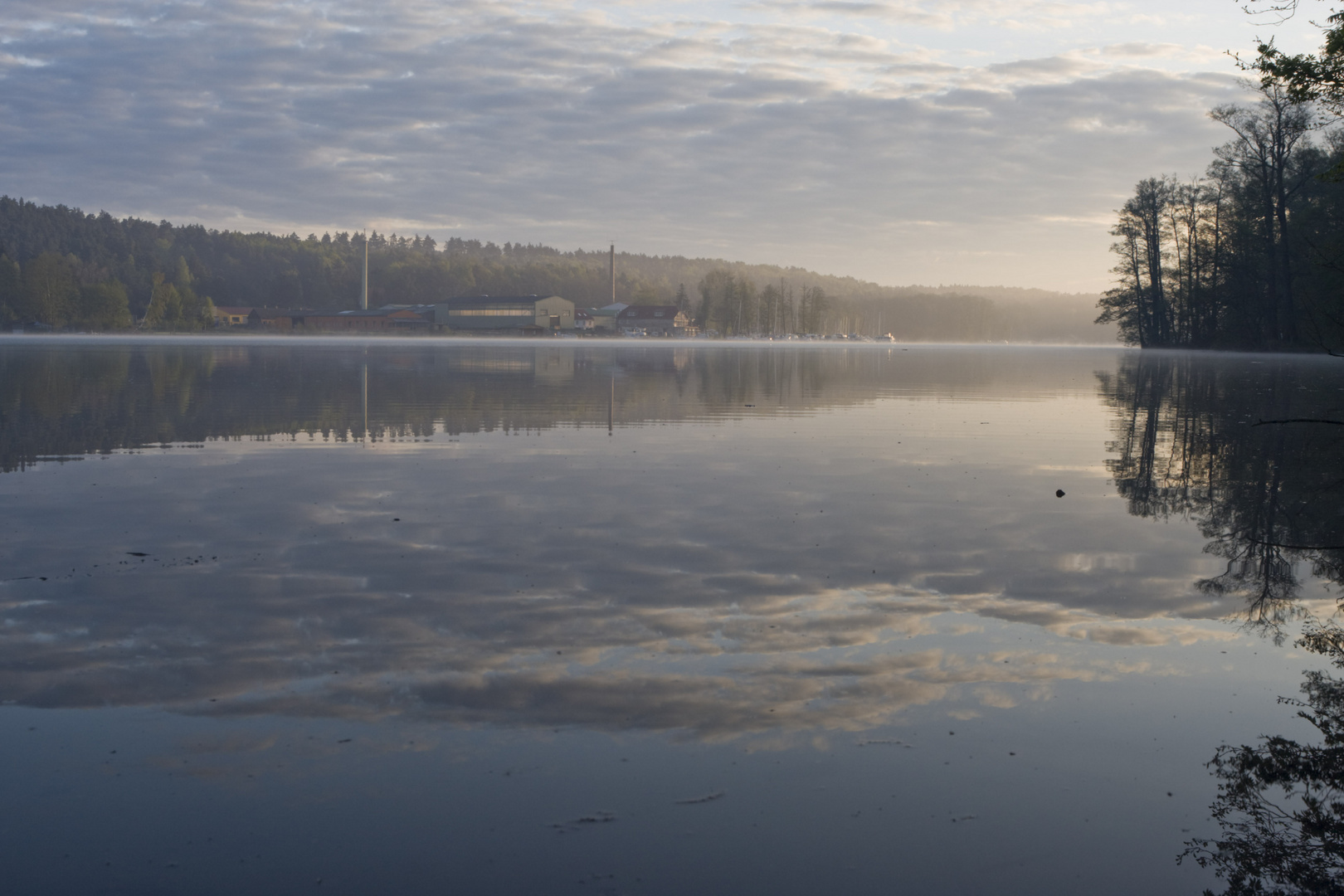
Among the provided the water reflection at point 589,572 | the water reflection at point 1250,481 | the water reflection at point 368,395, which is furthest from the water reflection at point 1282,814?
the water reflection at point 368,395

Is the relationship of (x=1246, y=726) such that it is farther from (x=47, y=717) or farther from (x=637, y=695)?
(x=47, y=717)

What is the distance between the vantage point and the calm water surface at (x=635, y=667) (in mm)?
A: 4496

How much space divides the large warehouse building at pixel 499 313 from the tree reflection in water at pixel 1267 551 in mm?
139900

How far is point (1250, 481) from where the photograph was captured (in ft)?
48.4

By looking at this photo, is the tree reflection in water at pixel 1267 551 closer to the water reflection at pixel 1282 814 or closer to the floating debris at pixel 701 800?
the water reflection at pixel 1282 814

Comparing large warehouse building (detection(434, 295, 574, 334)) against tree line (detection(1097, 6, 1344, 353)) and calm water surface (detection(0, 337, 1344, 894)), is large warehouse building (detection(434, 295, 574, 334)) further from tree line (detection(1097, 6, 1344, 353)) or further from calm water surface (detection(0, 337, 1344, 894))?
calm water surface (detection(0, 337, 1344, 894))

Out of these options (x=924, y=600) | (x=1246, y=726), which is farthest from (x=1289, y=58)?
(x=1246, y=726)

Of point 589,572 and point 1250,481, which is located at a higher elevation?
point 1250,481

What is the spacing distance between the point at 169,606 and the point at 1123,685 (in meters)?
7.13

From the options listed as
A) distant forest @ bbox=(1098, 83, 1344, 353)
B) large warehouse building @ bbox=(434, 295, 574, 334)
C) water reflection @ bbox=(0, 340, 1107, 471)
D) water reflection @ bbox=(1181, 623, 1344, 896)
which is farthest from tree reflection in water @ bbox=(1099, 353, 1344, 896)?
large warehouse building @ bbox=(434, 295, 574, 334)

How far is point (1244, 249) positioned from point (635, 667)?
91561 mm

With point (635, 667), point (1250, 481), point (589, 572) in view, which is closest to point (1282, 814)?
point (635, 667)

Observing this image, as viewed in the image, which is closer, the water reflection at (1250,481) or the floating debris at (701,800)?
the floating debris at (701,800)

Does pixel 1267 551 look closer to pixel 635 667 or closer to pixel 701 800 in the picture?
pixel 635 667
